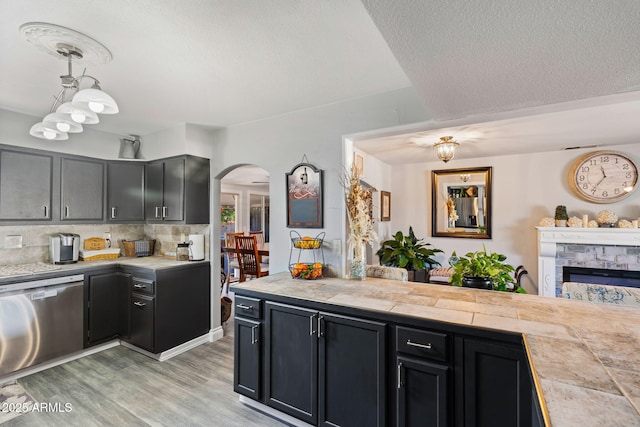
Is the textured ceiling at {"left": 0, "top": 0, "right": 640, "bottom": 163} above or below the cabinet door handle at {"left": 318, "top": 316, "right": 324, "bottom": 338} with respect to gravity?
above

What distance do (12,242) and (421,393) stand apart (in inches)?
166

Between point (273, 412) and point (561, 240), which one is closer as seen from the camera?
point (273, 412)

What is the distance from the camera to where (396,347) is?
5.53 feet

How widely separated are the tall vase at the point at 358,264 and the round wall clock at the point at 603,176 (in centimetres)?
368

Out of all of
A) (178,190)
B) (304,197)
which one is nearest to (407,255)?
(304,197)

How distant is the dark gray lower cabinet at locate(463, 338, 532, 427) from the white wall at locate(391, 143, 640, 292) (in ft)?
12.5

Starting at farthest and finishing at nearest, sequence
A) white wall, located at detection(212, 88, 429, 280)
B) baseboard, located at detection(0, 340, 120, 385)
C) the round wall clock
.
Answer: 1. the round wall clock
2. baseboard, located at detection(0, 340, 120, 385)
3. white wall, located at detection(212, 88, 429, 280)

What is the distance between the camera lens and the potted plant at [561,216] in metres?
4.00

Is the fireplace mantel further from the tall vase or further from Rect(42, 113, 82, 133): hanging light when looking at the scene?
Rect(42, 113, 82, 133): hanging light

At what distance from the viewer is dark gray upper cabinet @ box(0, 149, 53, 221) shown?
2.79m

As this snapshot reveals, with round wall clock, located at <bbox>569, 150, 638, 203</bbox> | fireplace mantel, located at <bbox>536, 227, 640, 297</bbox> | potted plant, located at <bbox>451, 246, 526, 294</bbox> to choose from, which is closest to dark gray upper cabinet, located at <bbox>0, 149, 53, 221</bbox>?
potted plant, located at <bbox>451, 246, 526, 294</bbox>

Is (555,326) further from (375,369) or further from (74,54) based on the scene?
(74,54)

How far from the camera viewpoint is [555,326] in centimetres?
147

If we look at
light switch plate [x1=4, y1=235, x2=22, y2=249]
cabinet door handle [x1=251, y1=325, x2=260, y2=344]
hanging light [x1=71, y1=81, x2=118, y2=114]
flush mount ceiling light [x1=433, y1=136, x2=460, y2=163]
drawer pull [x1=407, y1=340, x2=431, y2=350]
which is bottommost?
cabinet door handle [x1=251, y1=325, x2=260, y2=344]
